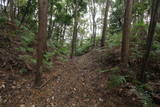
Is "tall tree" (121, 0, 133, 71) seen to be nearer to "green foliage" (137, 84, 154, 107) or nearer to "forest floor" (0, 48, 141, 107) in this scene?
"forest floor" (0, 48, 141, 107)

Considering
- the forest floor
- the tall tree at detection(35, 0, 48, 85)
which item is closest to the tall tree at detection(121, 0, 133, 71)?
the forest floor

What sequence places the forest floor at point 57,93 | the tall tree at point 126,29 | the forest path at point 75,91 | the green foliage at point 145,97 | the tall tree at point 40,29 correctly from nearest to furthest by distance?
the green foliage at point 145,97 → the forest floor at point 57,93 → the forest path at point 75,91 → the tall tree at point 40,29 → the tall tree at point 126,29

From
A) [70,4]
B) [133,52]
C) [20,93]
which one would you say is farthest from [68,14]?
[20,93]

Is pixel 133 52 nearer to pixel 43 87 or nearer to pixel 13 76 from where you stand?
pixel 43 87

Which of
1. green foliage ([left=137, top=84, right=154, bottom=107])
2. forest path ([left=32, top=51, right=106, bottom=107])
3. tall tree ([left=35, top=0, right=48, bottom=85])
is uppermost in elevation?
tall tree ([left=35, top=0, right=48, bottom=85])

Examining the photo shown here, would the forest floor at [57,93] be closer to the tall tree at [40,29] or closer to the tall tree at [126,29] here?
the tall tree at [40,29]

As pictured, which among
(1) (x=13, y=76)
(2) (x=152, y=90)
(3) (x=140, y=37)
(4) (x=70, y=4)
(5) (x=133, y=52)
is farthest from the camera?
(4) (x=70, y=4)

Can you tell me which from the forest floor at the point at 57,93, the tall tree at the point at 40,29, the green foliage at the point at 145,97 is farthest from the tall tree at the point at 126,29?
the tall tree at the point at 40,29

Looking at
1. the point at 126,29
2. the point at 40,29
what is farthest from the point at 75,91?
the point at 126,29

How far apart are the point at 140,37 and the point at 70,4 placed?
9.44 metres

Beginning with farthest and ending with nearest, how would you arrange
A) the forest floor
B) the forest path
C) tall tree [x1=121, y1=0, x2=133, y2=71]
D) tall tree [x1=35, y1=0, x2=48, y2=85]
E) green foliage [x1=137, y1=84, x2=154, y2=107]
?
tall tree [x1=121, y1=0, x2=133, y2=71]
tall tree [x1=35, y1=0, x2=48, y2=85]
the forest path
the forest floor
green foliage [x1=137, y1=84, x2=154, y2=107]

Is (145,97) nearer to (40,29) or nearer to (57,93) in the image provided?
(57,93)

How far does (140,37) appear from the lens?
5922 millimetres

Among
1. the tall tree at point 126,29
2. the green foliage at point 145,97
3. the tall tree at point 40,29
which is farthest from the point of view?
the tall tree at point 126,29
